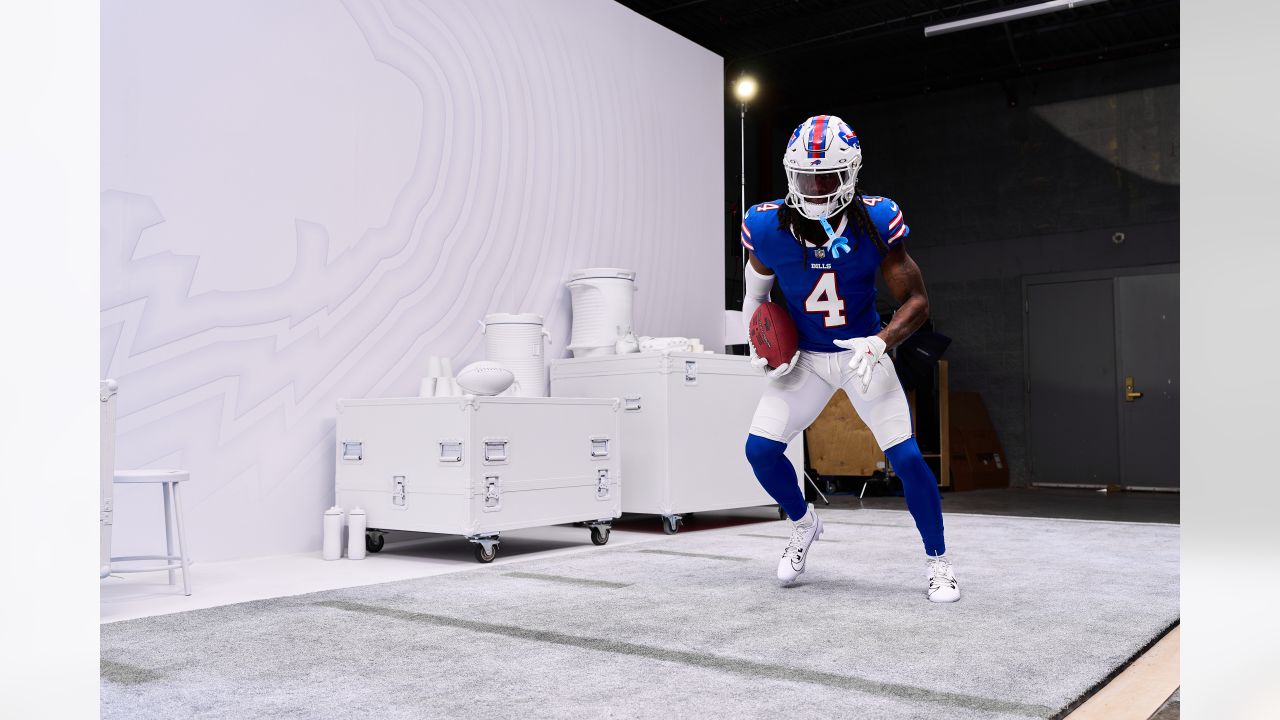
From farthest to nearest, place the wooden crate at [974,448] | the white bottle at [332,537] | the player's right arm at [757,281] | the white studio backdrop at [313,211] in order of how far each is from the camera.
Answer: the wooden crate at [974,448] → the white bottle at [332,537] → the white studio backdrop at [313,211] → the player's right arm at [757,281]

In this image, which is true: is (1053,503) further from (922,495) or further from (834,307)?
(834,307)

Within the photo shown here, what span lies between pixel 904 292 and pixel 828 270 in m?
0.27

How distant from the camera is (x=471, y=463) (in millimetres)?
4508

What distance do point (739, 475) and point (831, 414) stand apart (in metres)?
3.84

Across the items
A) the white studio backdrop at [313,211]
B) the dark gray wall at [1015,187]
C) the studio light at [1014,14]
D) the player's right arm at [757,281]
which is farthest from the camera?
the dark gray wall at [1015,187]

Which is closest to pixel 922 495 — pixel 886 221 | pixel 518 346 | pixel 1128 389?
pixel 886 221

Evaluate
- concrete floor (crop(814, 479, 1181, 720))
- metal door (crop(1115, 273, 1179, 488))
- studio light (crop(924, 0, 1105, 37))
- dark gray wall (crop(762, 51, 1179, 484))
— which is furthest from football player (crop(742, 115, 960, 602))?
dark gray wall (crop(762, 51, 1179, 484))

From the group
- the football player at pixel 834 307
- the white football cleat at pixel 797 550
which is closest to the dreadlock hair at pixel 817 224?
the football player at pixel 834 307

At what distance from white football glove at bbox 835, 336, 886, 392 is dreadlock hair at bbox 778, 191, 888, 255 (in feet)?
1.13

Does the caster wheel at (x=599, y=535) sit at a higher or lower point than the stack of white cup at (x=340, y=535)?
lower

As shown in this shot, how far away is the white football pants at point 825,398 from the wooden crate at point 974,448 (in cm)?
688

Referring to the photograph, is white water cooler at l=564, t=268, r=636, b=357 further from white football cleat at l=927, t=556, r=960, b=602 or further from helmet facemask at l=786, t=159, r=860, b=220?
white football cleat at l=927, t=556, r=960, b=602

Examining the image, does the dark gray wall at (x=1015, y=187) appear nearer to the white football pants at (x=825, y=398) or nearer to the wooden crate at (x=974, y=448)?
the wooden crate at (x=974, y=448)

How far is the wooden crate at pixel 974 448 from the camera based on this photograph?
10.2 meters
